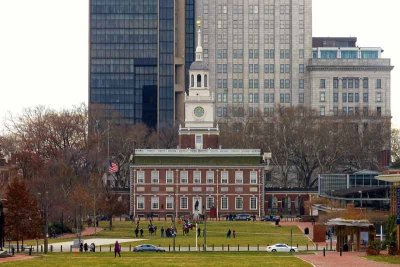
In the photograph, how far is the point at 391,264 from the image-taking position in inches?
3041

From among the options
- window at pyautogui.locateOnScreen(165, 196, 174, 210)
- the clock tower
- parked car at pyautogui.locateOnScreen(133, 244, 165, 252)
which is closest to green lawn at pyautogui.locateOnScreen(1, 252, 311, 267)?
parked car at pyautogui.locateOnScreen(133, 244, 165, 252)

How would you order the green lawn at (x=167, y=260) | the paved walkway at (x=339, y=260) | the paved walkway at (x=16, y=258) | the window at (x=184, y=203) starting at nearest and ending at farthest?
1. the paved walkway at (x=339, y=260)
2. the green lawn at (x=167, y=260)
3. the paved walkway at (x=16, y=258)
4. the window at (x=184, y=203)

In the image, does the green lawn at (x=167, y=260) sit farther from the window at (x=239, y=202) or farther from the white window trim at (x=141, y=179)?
the window at (x=239, y=202)

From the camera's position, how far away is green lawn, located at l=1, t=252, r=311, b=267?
7780 centimetres

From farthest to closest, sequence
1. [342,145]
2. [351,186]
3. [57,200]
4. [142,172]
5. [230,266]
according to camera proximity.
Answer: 1. [342,145]
2. [142,172]
3. [351,186]
4. [57,200]
5. [230,266]

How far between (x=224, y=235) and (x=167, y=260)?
4115cm

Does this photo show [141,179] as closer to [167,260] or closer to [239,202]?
[239,202]

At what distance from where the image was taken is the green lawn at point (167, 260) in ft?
255

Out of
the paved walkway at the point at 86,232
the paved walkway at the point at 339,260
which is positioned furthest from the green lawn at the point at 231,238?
the paved walkway at the point at 339,260

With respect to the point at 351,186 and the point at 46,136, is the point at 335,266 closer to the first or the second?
the point at 351,186

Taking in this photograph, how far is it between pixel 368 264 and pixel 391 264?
138cm

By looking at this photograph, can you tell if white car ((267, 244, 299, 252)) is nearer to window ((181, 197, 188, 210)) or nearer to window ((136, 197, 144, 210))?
window ((181, 197, 188, 210))

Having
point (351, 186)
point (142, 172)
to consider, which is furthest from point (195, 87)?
point (351, 186)

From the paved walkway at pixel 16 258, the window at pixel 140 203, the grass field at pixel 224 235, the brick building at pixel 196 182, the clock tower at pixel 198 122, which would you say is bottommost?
the paved walkway at pixel 16 258
